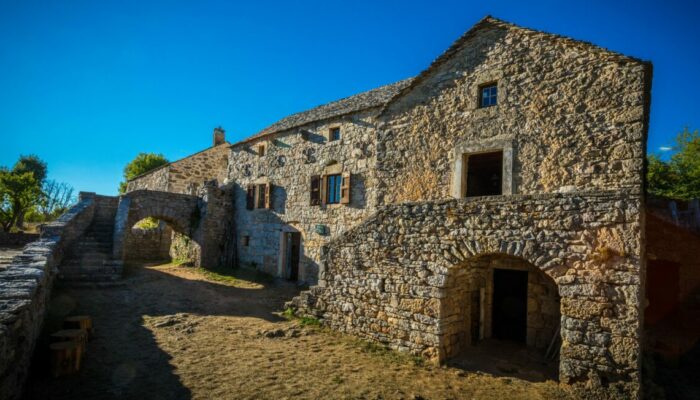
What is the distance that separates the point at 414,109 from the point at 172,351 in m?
8.78

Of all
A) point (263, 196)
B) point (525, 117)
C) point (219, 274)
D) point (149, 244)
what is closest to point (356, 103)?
point (263, 196)

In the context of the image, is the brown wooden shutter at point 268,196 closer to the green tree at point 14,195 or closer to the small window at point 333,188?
the small window at point 333,188

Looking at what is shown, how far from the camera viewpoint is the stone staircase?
11.6m

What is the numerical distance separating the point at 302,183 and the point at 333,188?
192cm

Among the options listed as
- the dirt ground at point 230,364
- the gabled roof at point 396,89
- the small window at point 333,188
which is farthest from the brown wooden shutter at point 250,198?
the dirt ground at point 230,364

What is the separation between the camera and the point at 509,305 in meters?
9.06

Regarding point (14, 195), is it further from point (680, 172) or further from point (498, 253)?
point (680, 172)

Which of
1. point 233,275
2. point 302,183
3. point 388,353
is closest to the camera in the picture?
point 388,353

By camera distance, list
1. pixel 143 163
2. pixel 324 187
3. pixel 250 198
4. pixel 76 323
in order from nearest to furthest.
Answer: pixel 76 323
pixel 324 187
pixel 250 198
pixel 143 163

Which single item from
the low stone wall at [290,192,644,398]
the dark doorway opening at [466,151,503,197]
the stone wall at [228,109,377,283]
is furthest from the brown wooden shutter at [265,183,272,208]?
the dark doorway opening at [466,151,503,197]


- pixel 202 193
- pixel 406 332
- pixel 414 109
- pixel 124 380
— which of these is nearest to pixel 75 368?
pixel 124 380

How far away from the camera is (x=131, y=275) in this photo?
13.4 meters

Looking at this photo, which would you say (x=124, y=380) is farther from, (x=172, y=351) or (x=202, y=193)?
(x=202, y=193)

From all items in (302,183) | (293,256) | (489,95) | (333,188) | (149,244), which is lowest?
(149,244)
